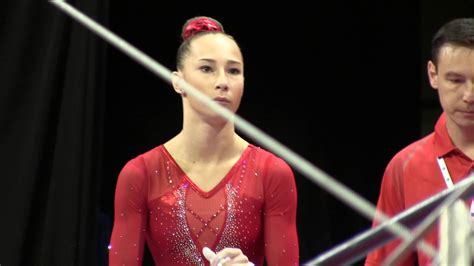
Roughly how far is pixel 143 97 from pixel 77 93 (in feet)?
1.28

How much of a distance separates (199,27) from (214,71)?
15 centimetres

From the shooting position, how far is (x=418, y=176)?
176 centimetres

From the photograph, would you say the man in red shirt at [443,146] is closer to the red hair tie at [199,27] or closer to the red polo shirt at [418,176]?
the red polo shirt at [418,176]

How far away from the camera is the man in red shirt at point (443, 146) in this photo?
167 centimetres

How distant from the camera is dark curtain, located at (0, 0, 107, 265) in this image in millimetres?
2068

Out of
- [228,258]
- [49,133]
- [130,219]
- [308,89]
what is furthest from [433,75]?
[49,133]

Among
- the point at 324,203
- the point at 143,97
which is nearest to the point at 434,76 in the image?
the point at 324,203

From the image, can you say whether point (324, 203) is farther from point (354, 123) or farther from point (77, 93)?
point (77, 93)

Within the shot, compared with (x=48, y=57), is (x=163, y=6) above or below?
above

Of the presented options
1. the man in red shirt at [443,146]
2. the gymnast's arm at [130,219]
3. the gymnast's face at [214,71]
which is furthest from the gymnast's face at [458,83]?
the gymnast's arm at [130,219]

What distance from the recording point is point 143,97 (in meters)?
2.46

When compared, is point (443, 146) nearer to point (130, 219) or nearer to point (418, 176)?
point (418, 176)

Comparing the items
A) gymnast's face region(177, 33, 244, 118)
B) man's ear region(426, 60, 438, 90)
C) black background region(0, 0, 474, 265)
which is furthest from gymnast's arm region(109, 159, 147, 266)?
man's ear region(426, 60, 438, 90)

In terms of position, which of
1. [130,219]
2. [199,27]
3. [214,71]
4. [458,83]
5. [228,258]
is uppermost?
[199,27]
